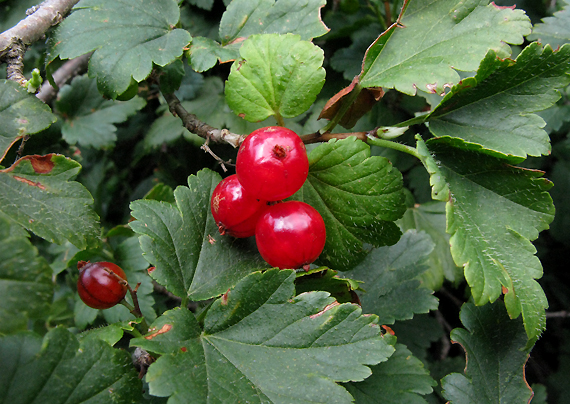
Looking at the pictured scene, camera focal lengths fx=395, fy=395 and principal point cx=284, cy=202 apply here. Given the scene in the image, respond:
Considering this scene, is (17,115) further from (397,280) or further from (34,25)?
(397,280)

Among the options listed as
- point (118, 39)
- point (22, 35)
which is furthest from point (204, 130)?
point (22, 35)

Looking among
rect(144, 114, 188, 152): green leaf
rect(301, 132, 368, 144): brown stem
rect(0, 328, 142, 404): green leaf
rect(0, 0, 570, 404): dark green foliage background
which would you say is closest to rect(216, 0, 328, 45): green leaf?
rect(0, 0, 570, 404): dark green foliage background

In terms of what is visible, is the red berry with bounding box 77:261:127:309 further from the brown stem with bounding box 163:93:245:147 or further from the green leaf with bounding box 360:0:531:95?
the green leaf with bounding box 360:0:531:95

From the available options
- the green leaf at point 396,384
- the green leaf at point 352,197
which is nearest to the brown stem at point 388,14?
the green leaf at point 352,197

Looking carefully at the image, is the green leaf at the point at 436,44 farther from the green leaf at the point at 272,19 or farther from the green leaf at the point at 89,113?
the green leaf at the point at 89,113

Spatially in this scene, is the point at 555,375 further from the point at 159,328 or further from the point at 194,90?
the point at 194,90

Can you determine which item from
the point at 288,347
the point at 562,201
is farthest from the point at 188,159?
the point at 562,201
